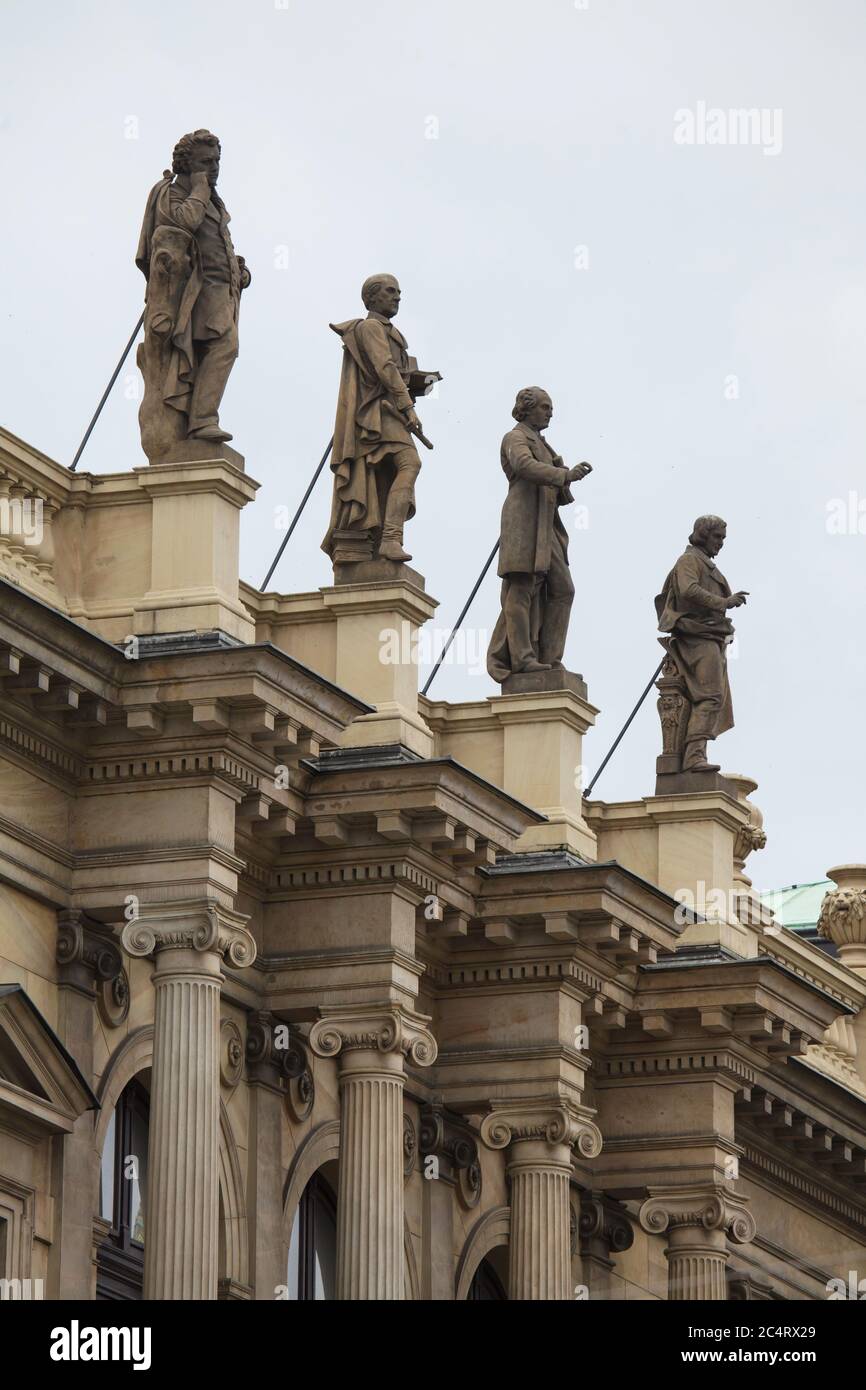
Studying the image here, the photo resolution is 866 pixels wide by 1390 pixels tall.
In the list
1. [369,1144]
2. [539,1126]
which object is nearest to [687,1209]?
[539,1126]

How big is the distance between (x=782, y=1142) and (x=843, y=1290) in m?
A: 2.77

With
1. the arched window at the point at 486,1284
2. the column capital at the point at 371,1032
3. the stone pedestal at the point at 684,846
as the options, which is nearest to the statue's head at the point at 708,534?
the stone pedestal at the point at 684,846

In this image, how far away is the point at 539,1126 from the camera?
39656 mm

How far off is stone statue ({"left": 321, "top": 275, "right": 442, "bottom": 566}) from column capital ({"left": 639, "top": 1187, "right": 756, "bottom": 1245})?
27.0 ft

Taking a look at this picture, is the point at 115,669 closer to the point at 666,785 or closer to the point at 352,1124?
the point at 352,1124

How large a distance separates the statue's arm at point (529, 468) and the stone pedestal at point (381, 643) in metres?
2.99

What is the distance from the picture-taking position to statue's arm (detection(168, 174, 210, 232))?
35.4 meters

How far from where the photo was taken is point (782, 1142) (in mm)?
48500

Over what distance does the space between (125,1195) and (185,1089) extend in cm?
272

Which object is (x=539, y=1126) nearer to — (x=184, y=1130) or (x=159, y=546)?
(x=184, y=1130)
